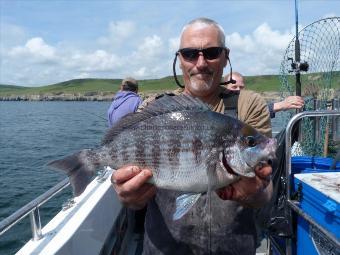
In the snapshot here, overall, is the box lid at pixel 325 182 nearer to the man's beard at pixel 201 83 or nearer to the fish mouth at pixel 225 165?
the fish mouth at pixel 225 165

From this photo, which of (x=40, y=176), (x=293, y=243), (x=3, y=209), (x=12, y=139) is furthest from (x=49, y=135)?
(x=293, y=243)

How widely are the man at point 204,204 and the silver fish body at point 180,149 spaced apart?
8.7 inches

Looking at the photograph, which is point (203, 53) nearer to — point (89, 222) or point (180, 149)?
point (180, 149)

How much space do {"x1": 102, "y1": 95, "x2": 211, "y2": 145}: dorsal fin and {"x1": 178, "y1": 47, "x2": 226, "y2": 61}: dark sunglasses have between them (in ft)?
1.34

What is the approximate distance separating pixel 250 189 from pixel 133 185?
738mm

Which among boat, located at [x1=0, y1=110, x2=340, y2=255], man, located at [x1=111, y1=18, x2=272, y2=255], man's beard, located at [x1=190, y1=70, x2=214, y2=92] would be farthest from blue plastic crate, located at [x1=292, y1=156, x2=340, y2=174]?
man's beard, located at [x1=190, y1=70, x2=214, y2=92]

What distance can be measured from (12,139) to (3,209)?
18747 millimetres

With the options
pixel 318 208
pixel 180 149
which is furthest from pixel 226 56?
pixel 318 208

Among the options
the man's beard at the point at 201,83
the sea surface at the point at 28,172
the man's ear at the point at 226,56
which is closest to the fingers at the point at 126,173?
the sea surface at the point at 28,172

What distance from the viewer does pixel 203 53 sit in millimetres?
2908

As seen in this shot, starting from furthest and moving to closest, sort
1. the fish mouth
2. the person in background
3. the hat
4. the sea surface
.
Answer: the sea surface < the hat < the person in background < the fish mouth

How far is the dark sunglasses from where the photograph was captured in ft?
9.57

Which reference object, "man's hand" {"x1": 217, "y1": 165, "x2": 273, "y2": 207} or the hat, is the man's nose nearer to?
"man's hand" {"x1": 217, "y1": 165, "x2": 273, "y2": 207}

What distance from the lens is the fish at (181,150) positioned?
2.44 metres
